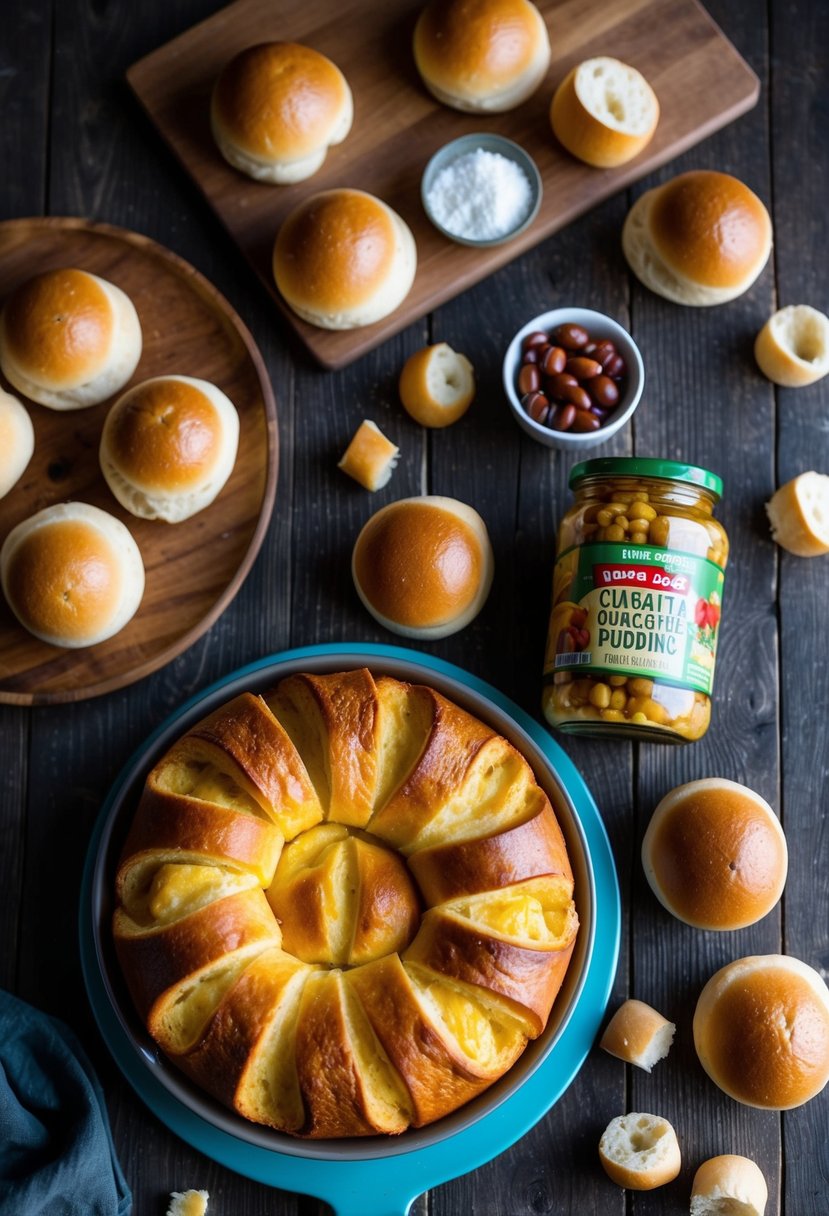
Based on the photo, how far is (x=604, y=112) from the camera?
2057 millimetres

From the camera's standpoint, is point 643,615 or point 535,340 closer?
point 643,615

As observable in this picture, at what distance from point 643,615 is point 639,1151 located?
933 millimetres

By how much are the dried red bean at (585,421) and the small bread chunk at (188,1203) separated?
1490mm

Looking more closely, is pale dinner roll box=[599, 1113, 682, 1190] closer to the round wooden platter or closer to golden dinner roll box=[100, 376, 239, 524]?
the round wooden platter

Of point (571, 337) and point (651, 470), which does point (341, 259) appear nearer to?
point (571, 337)

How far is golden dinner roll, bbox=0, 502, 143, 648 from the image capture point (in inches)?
73.9

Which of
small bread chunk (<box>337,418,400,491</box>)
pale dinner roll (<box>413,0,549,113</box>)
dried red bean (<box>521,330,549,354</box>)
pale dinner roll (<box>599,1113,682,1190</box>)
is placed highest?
pale dinner roll (<box>413,0,549,113</box>)

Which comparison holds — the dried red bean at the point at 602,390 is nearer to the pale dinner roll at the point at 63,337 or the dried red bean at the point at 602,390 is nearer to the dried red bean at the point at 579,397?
the dried red bean at the point at 579,397

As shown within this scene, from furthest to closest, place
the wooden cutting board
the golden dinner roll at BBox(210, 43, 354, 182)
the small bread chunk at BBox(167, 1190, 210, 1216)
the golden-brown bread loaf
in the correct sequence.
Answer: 1. the wooden cutting board
2. the golden dinner roll at BBox(210, 43, 354, 182)
3. the small bread chunk at BBox(167, 1190, 210, 1216)
4. the golden-brown bread loaf

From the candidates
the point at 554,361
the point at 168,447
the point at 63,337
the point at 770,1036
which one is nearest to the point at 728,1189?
the point at 770,1036

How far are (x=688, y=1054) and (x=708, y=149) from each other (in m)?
1.73

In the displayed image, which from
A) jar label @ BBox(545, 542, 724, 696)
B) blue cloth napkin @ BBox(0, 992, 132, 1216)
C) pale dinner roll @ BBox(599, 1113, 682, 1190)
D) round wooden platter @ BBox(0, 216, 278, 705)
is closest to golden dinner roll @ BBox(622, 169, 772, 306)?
jar label @ BBox(545, 542, 724, 696)

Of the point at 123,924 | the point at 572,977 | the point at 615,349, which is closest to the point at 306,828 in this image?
the point at 123,924

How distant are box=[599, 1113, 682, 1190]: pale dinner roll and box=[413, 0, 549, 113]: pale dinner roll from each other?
187 centimetres
